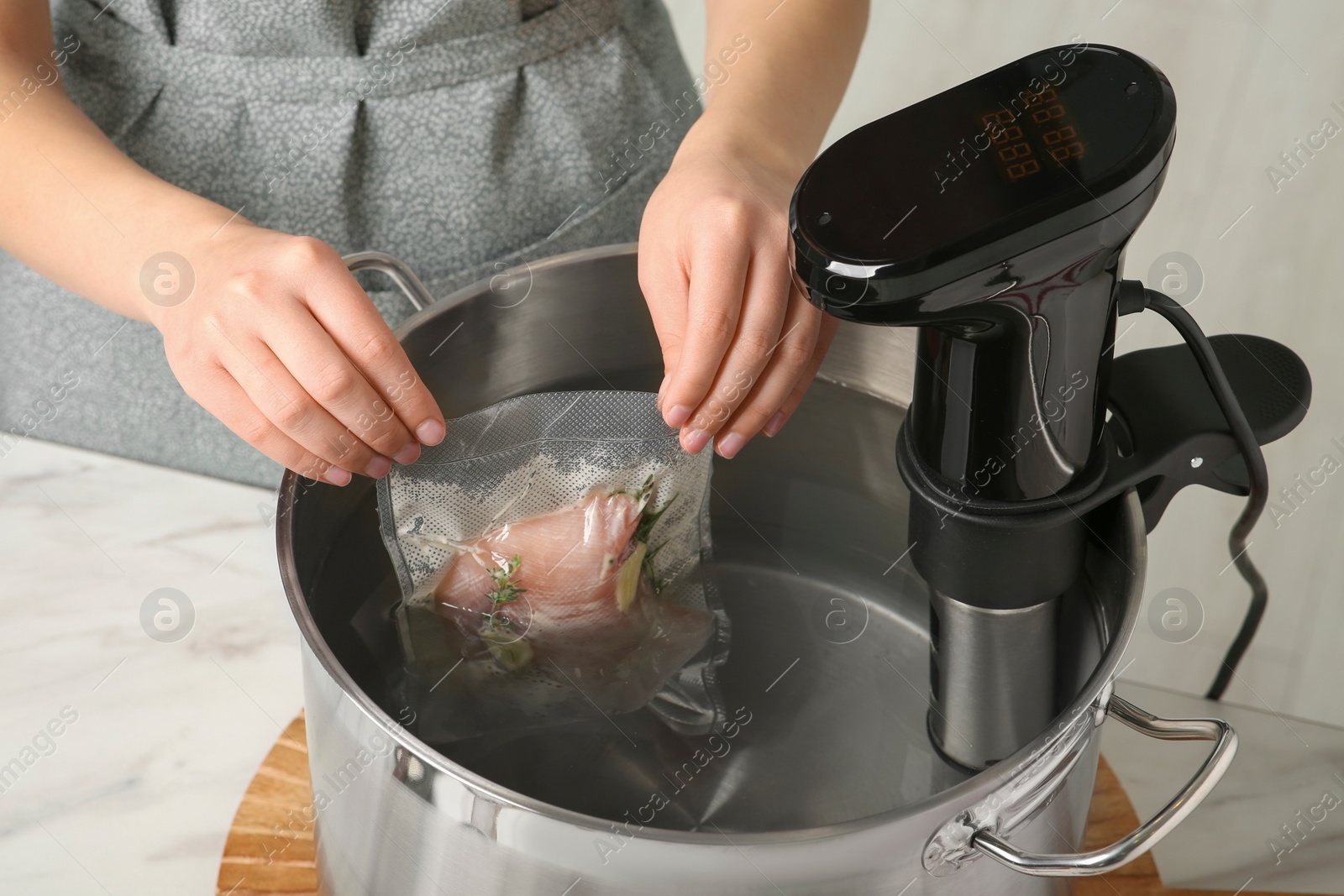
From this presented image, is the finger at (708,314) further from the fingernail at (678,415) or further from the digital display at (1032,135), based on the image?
the digital display at (1032,135)

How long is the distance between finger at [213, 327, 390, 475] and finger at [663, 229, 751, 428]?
143mm

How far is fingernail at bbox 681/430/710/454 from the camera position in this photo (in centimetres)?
49

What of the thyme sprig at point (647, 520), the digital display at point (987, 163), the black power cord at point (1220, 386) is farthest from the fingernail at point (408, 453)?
the black power cord at point (1220, 386)

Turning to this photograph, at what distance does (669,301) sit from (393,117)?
29 cm

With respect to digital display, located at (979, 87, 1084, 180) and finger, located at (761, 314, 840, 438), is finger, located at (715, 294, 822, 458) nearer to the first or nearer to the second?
finger, located at (761, 314, 840, 438)

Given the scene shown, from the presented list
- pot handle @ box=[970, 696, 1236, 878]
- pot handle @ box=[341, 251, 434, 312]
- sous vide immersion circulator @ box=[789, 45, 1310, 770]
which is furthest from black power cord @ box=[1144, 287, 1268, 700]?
pot handle @ box=[341, 251, 434, 312]

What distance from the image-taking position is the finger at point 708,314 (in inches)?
18.0

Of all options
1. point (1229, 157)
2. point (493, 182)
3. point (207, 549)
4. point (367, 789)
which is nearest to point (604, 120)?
point (493, 182)

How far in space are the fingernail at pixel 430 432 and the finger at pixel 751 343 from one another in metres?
0.11

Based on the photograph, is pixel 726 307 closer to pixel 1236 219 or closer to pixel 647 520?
pixel 647 520

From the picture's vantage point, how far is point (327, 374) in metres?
0.43

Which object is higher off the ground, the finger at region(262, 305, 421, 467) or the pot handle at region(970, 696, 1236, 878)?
the finger at region(262, 305, 421, 467)

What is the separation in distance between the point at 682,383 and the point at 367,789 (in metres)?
0.21

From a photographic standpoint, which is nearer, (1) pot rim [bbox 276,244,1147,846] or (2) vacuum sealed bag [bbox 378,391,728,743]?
(1) pot rim [bbox 276,244,1147,846]
